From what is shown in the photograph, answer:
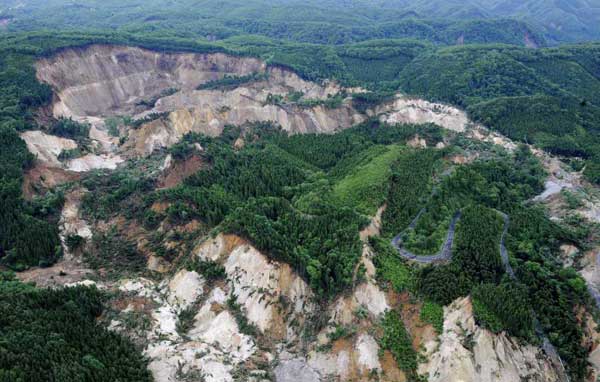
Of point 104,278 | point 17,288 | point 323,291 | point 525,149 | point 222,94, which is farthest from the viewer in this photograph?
point 222,94

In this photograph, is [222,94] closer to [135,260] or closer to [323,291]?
[135,260]

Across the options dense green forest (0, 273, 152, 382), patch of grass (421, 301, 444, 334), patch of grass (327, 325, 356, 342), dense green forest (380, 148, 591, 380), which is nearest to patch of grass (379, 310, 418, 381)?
patch of grass (421, 301, 444, 334)

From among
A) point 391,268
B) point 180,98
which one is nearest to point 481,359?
point 391,268

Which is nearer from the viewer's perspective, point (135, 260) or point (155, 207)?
point (135, 260)

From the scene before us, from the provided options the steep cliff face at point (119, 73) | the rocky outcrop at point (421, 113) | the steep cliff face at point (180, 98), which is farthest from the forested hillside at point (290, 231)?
the steep cliff face at point (119, 73)

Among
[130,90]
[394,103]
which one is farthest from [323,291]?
[130,90]

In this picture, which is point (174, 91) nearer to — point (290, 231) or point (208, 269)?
point (290, 231)
